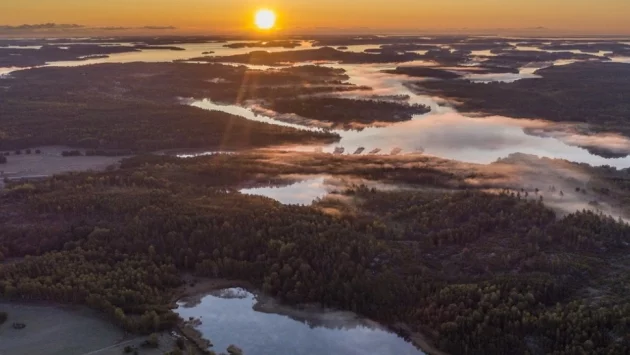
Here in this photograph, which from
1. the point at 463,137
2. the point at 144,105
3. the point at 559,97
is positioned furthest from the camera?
the point at 559,97

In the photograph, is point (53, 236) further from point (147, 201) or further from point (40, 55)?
point (40, 55)

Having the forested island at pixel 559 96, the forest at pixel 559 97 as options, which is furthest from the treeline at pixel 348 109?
the forest at pixel 559 97

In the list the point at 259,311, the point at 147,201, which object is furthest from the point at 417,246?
the point at 147,201

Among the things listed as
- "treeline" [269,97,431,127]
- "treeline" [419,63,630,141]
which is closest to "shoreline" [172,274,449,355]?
"treeline" [269,97,431,127]

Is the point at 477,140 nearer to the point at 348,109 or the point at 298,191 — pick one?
the point at 348,109

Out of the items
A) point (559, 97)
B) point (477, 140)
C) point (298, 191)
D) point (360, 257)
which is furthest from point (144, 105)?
point (559, 97)

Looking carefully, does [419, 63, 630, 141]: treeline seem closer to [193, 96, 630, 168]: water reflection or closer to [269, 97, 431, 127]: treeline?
[193, 96, 630, 168]: water reflection
